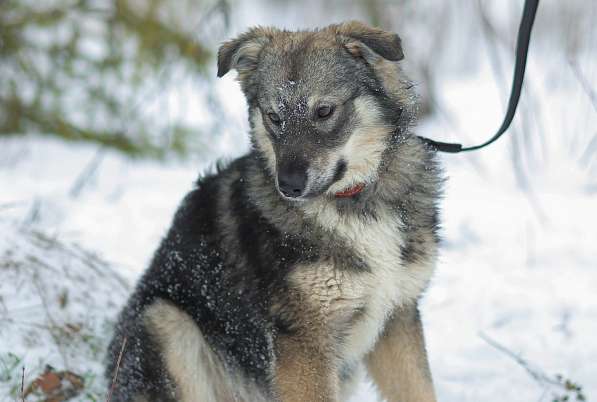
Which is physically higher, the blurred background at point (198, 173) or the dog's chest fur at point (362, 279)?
the blurred background at point (198, 173)

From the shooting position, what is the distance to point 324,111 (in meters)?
3.32

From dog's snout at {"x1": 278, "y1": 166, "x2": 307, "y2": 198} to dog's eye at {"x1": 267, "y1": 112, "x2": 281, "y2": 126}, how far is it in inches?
11.0

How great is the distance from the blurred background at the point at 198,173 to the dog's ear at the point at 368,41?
458 mm

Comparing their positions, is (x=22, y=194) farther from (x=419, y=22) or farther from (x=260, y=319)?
(x=419, y=22)

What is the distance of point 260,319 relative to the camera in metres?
3.46

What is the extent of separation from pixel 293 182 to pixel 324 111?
0.35 m

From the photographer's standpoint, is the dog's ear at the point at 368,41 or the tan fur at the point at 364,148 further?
the tan fur at the point at 364,148

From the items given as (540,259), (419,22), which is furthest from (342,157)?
(419,22)

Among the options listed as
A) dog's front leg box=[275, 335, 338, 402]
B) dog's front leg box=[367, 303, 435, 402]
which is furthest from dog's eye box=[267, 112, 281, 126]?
dog's front leg box=[367, 303, 435, 402]

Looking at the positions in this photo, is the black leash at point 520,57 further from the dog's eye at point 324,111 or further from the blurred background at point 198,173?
the dog's eye at point 324,111

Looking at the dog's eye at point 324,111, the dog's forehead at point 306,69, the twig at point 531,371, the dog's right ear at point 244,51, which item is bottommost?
the twig at point 531,371

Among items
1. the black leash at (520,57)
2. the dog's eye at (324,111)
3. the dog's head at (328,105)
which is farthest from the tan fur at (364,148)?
the black leash at (520,57)

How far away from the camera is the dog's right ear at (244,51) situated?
356cm

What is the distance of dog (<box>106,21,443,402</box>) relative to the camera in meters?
3.28
